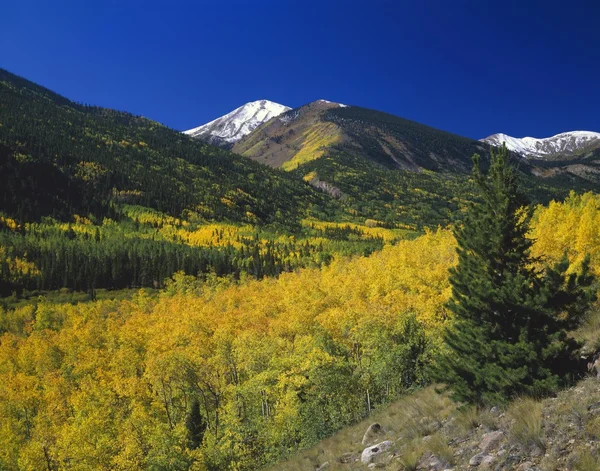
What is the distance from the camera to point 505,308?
17.1 meters

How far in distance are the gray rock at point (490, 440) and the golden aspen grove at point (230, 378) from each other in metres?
12.3

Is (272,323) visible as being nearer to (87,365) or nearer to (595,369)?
(87,365)

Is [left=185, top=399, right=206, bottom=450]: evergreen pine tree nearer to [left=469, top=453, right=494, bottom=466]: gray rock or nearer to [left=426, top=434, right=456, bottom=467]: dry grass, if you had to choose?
[left=426, top=434, right=456, bottom=467]: dry grass

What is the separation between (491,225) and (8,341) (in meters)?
97.0

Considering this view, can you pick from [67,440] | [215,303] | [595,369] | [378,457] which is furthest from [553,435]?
[215,303]

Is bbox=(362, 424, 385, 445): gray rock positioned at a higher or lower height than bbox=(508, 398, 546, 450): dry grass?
lower

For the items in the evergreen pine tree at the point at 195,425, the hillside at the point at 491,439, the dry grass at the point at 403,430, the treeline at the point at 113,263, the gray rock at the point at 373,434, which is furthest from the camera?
the treeline at the point at 113,263

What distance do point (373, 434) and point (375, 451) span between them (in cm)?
336

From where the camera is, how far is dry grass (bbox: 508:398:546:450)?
10656mm

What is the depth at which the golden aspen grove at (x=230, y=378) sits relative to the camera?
118 ft

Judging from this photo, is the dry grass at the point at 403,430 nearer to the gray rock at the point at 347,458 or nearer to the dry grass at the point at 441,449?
the gray rock at the point at 347,458

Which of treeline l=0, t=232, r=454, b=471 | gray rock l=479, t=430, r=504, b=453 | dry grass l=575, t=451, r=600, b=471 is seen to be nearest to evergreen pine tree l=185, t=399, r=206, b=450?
treeline l=0, t=232, r=454, b=471

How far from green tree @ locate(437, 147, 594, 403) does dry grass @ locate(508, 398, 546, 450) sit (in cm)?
157

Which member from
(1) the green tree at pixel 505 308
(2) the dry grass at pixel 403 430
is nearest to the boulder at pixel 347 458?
(2) the dry grass at pixel 403 430
